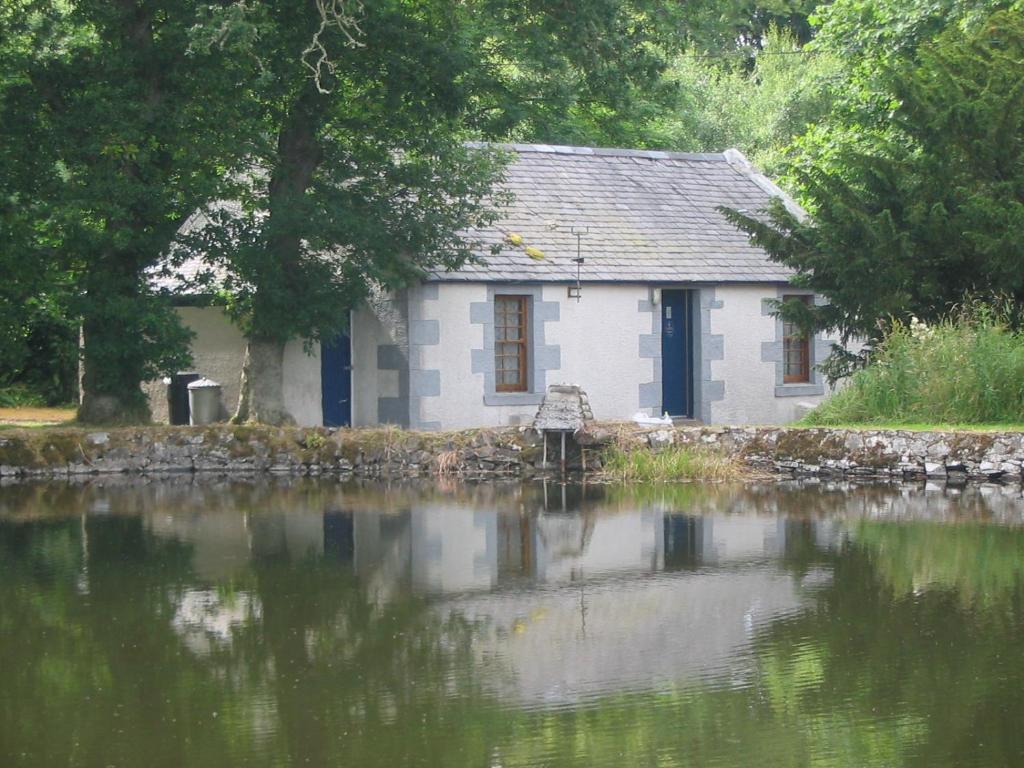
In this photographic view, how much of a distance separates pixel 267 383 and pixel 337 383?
1723mm

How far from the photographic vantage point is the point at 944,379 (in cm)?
1903

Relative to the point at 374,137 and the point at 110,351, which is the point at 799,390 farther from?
the point at 110,351

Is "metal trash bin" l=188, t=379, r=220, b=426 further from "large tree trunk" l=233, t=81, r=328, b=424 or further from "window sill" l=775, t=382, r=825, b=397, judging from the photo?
"window sill" l=775, t=382, r=825, b=397

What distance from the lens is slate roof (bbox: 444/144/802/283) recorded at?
75.5 ft

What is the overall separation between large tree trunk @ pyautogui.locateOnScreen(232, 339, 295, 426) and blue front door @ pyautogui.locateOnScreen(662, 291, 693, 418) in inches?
248

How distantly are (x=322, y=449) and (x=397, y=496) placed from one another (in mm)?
2871

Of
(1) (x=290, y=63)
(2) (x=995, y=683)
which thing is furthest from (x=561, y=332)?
(2) (x=995, y=683)

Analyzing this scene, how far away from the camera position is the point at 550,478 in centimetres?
1880

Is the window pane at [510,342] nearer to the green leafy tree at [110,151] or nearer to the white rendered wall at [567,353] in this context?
the white rendered wall at [567,353]

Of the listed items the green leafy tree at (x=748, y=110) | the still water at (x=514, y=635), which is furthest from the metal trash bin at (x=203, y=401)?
the green leafy tree at (x=748, y=110)

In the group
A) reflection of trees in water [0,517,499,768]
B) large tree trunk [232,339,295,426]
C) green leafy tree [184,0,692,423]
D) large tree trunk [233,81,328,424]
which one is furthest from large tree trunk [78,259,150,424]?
reflection of trees in water [0,517,499,768]

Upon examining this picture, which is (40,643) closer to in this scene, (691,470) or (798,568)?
(798,568)

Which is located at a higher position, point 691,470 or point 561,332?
point 561,332

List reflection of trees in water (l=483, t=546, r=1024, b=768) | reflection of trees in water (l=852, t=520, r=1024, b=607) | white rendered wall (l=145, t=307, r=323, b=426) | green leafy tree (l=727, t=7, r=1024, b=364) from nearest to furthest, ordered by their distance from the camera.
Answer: reflection of trees in water (l=483, t=546, r=1024, b=768), reflection of trees in water (l=852, t=520, r=1024, b=607), green leafy tree (l=727, t=7, r=1024, b=364), white rendered wall (l=145, t=307, r=323, b=426)
